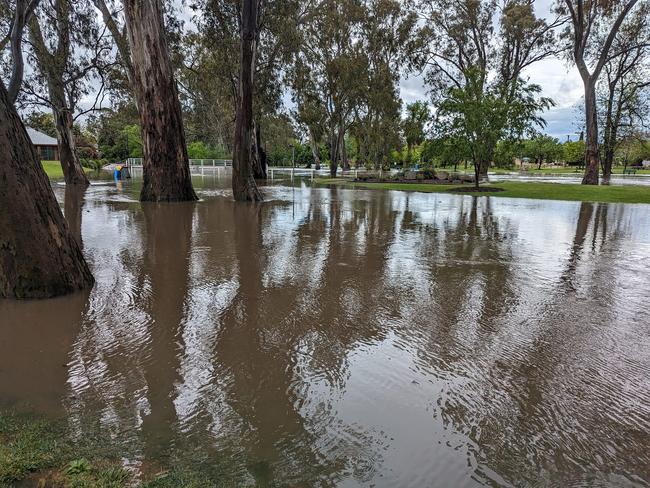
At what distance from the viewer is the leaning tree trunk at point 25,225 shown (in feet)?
14.9

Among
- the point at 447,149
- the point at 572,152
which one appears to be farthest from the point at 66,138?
the point at 572,152

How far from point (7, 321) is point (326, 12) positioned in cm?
2974

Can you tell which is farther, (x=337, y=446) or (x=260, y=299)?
(x=260, y=299)

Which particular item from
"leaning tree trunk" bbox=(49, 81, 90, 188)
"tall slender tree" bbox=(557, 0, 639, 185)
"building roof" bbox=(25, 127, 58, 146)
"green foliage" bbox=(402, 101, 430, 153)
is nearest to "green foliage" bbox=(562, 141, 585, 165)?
"green foliage" bbox=(402, 101, 430, 153)

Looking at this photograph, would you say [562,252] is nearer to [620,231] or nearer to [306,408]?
[620,231]

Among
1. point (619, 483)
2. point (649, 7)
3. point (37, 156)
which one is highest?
point (649, 7)

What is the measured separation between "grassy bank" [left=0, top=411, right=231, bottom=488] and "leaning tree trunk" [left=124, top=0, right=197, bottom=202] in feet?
46.3

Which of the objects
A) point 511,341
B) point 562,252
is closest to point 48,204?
point 511,341

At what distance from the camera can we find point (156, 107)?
49.6ft

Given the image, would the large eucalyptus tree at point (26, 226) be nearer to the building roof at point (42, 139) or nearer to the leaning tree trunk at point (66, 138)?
the leaning tree trunk at point (66, 138)

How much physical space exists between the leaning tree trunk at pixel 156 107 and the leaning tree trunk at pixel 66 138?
10.9 meters

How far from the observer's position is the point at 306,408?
282cm

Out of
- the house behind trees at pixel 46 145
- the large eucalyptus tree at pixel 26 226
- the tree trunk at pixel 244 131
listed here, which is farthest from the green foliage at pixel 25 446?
→ the house behind trees at pixel 46 145

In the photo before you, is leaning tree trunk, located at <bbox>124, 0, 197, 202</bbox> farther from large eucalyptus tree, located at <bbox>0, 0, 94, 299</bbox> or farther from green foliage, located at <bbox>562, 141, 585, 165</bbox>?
green foliage, located at <bbox>562, 141, 585, 165</bbox>
